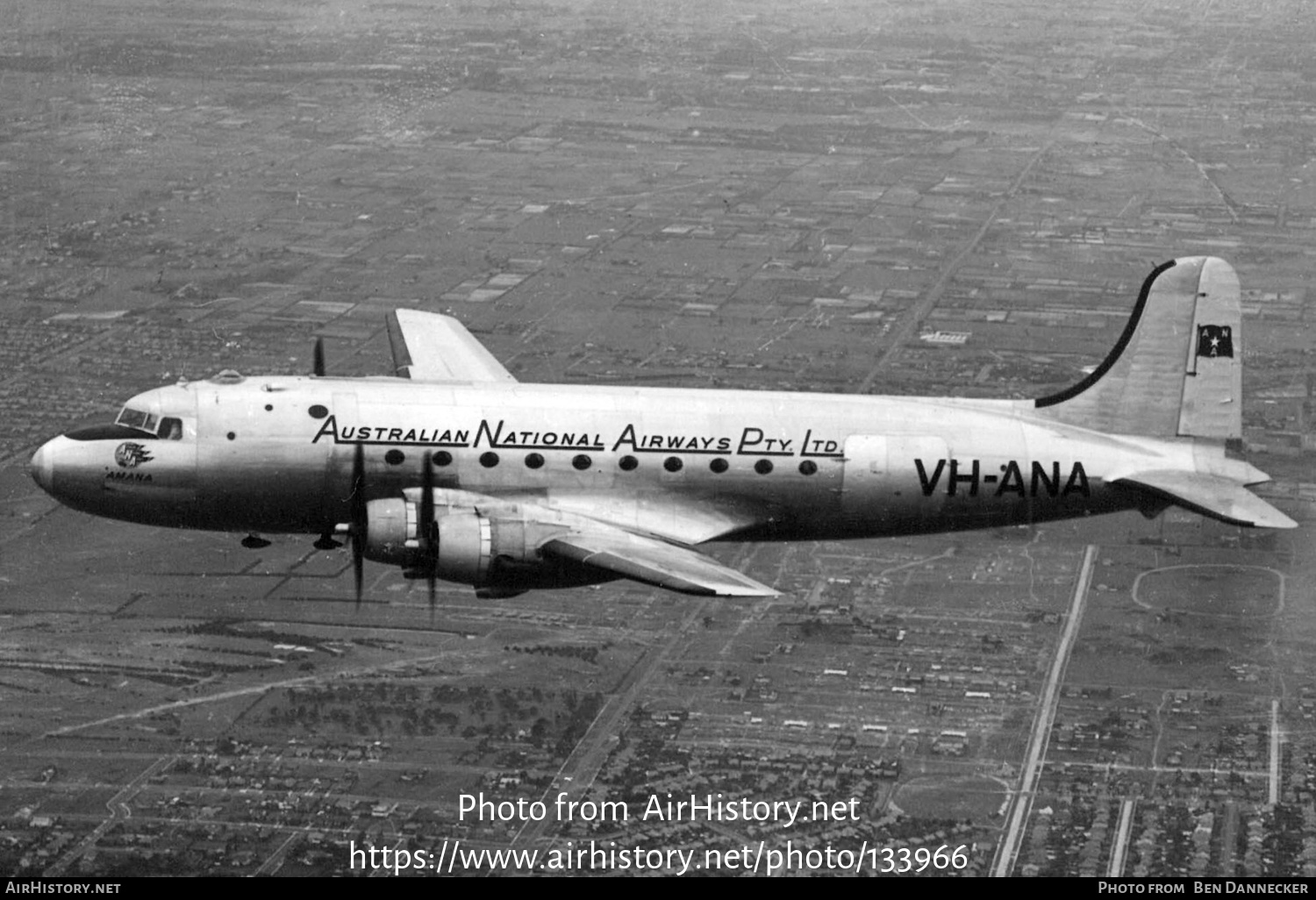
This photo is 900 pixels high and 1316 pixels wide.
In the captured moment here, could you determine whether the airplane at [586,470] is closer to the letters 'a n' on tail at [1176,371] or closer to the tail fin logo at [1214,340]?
the letters 'a n' on tail at [1176,371]

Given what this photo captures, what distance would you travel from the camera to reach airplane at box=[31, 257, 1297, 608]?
201 feet

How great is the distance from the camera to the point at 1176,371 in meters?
69.7

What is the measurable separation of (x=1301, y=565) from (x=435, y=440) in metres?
111

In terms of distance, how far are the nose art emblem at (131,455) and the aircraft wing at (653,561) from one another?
1291 cm

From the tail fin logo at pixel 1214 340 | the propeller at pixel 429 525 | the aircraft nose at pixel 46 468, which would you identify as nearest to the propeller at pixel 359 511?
the propeller at pixel 429 525

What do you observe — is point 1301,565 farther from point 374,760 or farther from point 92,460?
point 92,460

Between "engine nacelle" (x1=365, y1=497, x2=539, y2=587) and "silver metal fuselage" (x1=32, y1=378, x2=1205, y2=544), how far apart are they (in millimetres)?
2607

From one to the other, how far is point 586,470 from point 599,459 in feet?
1.81

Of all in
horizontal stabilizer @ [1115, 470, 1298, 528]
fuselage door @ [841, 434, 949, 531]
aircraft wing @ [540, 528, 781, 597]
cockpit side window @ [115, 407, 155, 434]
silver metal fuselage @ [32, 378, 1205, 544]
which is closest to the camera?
aircraft wing @ [540, 528, 781, 597]

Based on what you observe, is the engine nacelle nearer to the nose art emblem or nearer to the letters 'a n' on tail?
the nose art emblem

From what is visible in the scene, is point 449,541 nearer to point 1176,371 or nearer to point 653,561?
→ point 653,561

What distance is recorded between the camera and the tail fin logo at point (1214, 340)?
229ft

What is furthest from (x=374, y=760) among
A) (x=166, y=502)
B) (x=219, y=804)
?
(x=166, y=502)

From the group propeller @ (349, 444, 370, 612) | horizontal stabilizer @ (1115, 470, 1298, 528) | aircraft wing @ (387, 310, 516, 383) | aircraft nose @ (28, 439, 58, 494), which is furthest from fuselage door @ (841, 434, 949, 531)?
aircraft nose @ (28, 439, 58, 494)
